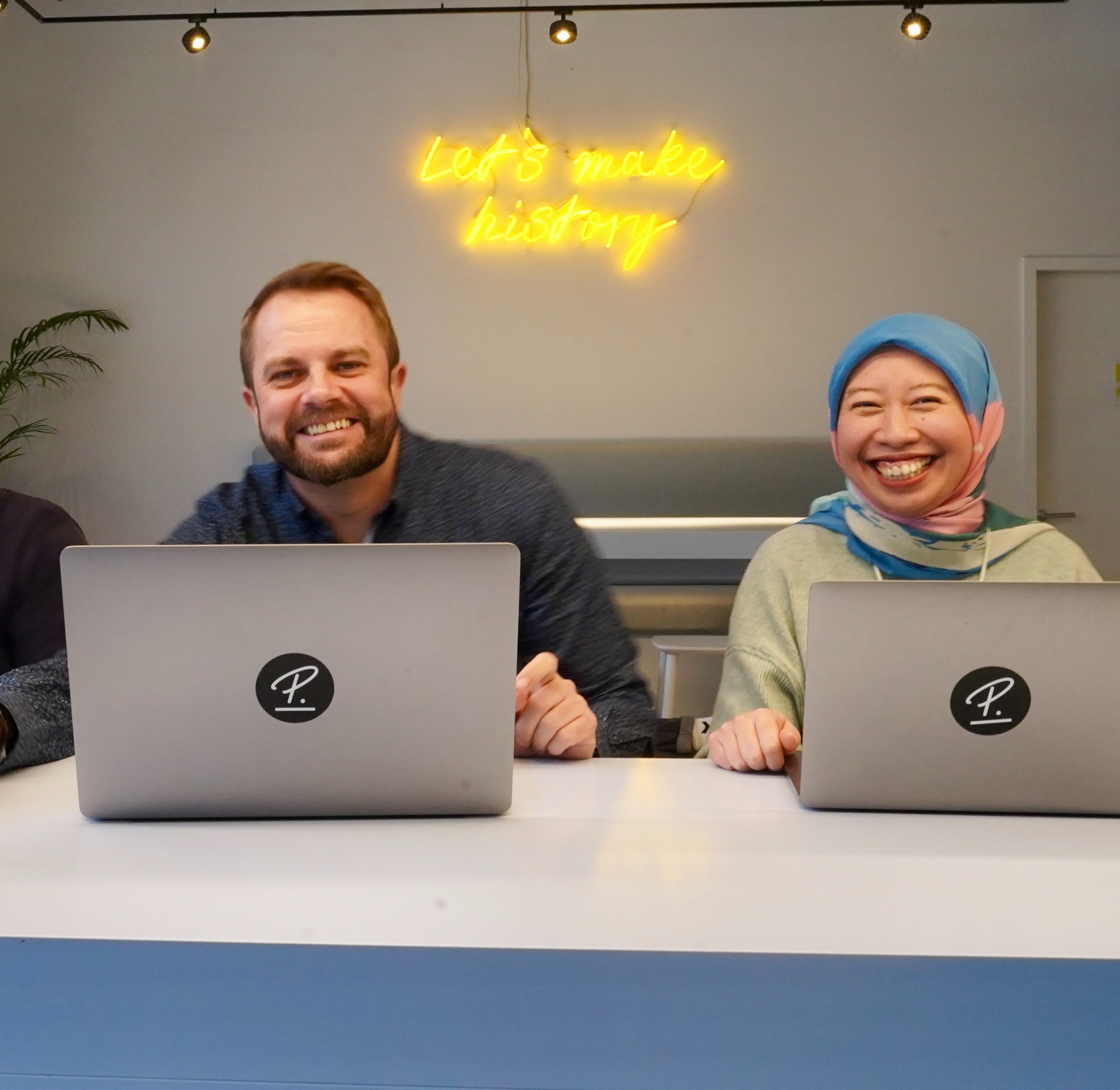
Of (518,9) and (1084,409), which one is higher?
(518,9)

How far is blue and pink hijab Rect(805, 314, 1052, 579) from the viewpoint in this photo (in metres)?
1.92

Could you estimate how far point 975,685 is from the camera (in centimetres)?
104

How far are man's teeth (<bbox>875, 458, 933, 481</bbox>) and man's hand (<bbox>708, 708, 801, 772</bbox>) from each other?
722 mm

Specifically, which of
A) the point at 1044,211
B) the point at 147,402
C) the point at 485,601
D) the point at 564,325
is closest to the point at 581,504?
the point at 564,325

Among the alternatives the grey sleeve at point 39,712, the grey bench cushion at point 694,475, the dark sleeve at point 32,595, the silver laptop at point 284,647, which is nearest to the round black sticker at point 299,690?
the silver laptop at point 284,647

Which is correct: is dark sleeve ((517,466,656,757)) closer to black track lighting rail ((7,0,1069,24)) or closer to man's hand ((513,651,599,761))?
man's hand ((513,651,599,761))

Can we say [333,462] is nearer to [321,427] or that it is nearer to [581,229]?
[321,427]

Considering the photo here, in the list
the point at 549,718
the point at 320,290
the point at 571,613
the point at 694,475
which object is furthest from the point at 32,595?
the point at 694,475

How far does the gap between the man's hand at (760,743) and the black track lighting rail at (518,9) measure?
364 centimetres

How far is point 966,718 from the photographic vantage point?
1.04 meters

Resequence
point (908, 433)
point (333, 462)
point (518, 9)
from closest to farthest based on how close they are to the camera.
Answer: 1. point (333, 462)
2. point (908, 433)
3. point (518, 9)

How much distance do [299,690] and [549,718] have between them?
414 millimetres

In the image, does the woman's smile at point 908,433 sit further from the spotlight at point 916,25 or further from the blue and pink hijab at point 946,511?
the spotlight at point 916,25

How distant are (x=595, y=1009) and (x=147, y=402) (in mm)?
5363
